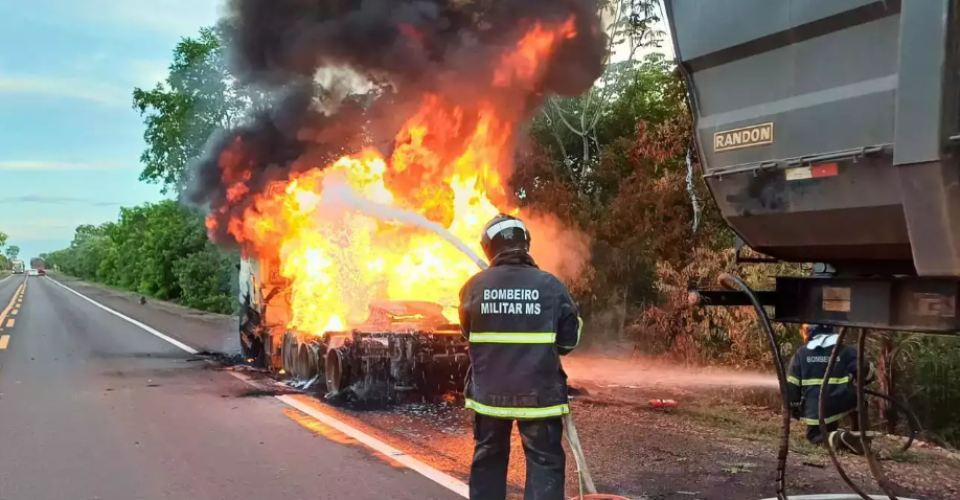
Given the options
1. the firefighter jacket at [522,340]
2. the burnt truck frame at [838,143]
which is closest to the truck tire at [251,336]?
the firefighter jacket at [522,340]

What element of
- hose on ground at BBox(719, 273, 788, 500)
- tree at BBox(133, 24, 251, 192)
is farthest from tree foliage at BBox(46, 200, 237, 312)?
hose on ground at BBox(719, 273, 788, 500)

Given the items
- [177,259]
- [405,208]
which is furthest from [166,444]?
[177,259]

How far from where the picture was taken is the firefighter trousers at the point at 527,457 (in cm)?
400

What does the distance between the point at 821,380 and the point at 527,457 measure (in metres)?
3.93

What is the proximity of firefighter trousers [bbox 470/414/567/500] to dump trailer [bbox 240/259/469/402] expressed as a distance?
531cm

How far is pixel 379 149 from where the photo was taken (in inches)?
528

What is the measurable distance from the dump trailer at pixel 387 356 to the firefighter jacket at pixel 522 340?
17.8ft

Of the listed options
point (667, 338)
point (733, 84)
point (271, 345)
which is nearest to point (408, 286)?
point (271, 345)

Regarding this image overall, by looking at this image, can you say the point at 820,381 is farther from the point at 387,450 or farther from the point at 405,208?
the point at 405,208

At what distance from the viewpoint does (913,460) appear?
6457mm

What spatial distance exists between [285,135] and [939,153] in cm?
1344

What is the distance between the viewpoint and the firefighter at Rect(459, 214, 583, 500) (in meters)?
3.97

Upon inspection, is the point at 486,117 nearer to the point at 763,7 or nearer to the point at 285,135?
the point at 285,135

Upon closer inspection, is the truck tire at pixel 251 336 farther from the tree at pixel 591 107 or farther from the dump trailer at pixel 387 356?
the tree at pixel 591 107
